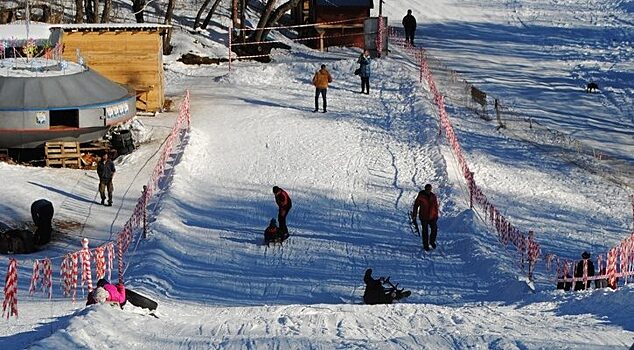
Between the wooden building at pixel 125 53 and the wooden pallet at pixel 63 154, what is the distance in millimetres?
5187

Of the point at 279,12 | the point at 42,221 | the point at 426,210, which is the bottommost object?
the point at 42,221

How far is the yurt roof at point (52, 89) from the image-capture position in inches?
1278

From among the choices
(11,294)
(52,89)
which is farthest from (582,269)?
(52,89)

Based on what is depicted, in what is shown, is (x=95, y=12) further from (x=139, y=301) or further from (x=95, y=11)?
(x=139, y=301)

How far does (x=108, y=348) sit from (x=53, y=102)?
18401mm

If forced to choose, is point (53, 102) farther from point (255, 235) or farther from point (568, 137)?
point (568, 137)

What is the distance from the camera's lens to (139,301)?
18.2 meters

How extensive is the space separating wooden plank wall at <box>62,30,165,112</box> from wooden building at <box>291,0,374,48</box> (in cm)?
1138

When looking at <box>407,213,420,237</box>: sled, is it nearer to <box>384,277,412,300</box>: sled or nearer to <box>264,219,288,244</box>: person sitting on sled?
<box>264,219,288,244</box>: person sitting on sled

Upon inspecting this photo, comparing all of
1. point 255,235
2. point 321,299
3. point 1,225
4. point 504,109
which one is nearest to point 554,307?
point 321,299

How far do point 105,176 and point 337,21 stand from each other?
22.8 meters

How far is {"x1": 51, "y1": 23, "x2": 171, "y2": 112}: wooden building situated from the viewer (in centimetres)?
3694

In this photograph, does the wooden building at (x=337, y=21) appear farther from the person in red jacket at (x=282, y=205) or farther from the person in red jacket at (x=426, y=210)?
the person in red jacket at (x=426, y=210)

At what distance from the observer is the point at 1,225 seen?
26.1m
